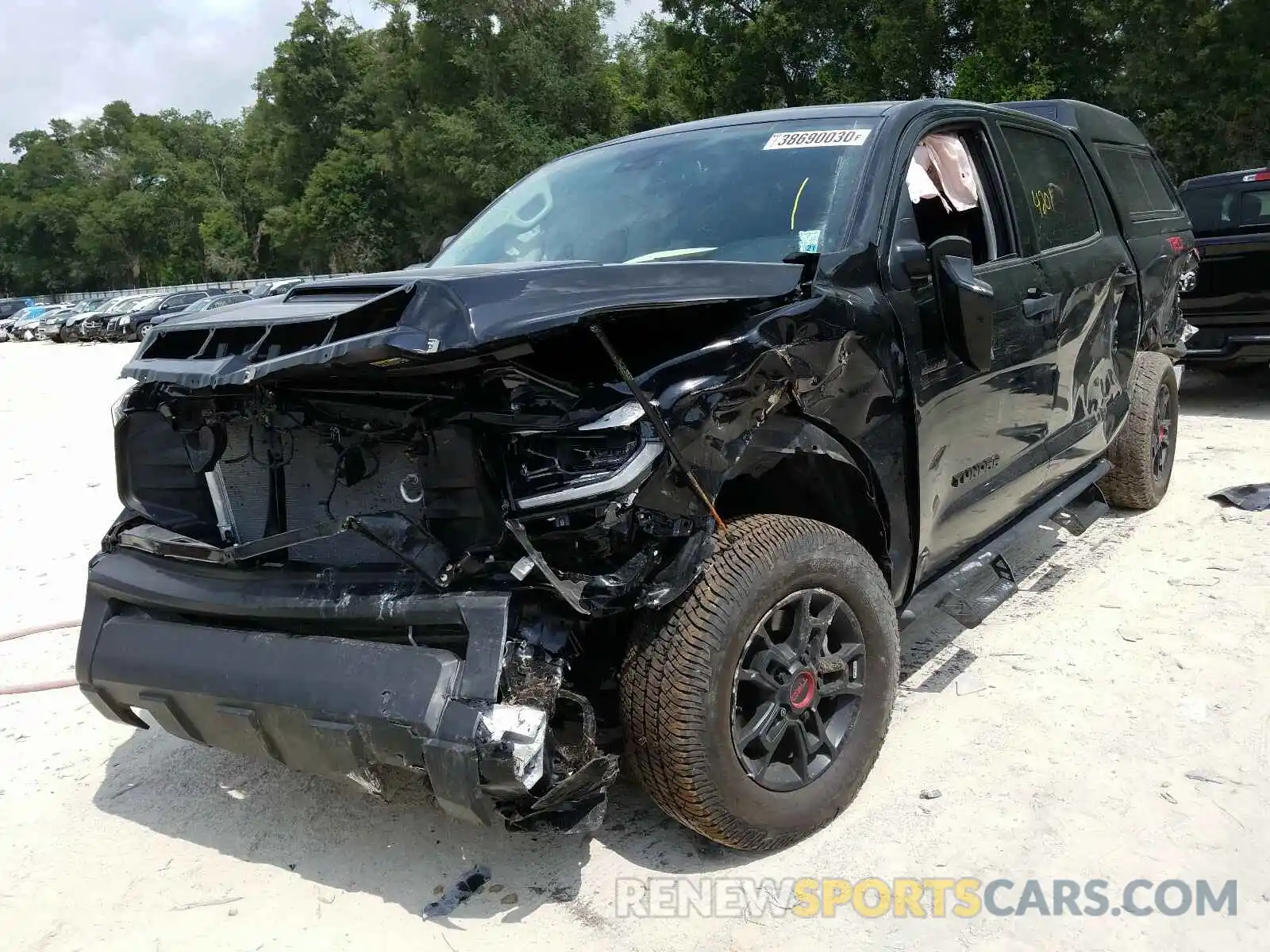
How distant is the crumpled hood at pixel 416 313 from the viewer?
2.12 metres

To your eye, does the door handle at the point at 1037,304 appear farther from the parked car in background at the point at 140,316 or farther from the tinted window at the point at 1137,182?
the parked car in background at the point at 140,316

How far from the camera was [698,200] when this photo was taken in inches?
132

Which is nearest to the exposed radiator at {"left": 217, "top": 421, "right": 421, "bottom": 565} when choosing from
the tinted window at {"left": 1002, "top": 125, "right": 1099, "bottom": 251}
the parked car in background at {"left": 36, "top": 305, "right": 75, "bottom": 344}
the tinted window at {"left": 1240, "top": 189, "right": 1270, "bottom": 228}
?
the tinted window at {"left": 1002, "top": 125, "right": 1099, "bottom": 251}

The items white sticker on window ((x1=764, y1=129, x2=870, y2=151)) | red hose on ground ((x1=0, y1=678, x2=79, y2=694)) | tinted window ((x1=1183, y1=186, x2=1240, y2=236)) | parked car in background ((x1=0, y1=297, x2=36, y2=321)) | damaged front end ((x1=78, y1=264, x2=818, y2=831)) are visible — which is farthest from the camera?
parked car in background ((x1=0, y1=297, x2=36, y2=321))

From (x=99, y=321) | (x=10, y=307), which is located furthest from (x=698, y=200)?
(x=10, y=307)

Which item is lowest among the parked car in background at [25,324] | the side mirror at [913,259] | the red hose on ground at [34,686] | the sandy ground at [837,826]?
the parked car in background at [25,324]

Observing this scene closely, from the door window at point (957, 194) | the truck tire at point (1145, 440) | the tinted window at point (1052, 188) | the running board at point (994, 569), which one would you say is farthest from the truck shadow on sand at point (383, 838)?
the truck tire at point (1145, 440)

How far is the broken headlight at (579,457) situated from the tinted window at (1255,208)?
27.5ft

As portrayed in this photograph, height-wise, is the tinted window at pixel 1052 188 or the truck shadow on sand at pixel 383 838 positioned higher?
the tinted window at pixel 1052 188

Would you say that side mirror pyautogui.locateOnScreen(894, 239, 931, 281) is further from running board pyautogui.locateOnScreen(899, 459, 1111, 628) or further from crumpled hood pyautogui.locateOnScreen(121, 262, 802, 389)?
running board pyautogui.locateOnScreen(899, 459, 1111, 628)

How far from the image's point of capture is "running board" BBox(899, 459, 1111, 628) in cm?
345

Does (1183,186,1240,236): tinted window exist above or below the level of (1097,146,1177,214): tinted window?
below

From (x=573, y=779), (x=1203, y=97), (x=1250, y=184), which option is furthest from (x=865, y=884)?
(x=1203, y=97)

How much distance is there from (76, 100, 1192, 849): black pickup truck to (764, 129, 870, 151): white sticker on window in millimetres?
22
